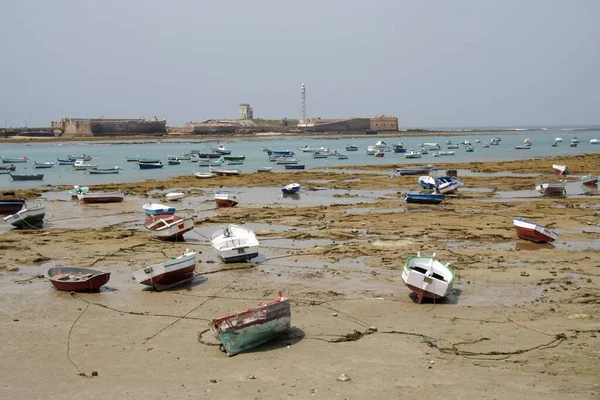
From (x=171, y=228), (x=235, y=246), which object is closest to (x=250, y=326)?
(x=235, y=246)

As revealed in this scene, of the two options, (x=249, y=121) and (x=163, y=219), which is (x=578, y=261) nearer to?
(x=163, y=219)

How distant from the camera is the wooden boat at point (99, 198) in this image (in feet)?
107

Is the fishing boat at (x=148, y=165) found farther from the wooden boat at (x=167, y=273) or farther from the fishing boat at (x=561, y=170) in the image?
the wooden boat at (x=167, y=273)

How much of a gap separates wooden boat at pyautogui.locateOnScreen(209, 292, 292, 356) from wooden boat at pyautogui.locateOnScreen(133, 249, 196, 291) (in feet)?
14.7

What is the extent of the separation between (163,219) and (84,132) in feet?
408

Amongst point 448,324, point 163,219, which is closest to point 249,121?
point 163,219

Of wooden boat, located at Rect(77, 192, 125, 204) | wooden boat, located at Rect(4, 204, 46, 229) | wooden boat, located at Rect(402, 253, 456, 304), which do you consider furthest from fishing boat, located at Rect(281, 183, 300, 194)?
wooden boat, located at Rect(402, 253, 456, 304)

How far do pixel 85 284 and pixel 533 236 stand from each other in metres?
13.8

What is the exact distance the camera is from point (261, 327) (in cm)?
1101

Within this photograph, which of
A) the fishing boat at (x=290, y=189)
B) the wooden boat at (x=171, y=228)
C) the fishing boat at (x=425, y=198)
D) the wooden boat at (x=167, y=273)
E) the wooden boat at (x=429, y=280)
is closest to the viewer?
the wooden boat at (x=429, y=280)

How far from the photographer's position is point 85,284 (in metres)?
14.8

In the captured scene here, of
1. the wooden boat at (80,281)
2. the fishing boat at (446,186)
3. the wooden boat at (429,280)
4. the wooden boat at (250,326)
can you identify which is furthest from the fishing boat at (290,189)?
the wooden boat at (250,326)

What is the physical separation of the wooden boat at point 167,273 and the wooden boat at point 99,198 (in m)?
18.7

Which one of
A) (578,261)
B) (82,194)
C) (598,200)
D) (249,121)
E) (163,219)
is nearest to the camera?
(578,261)
